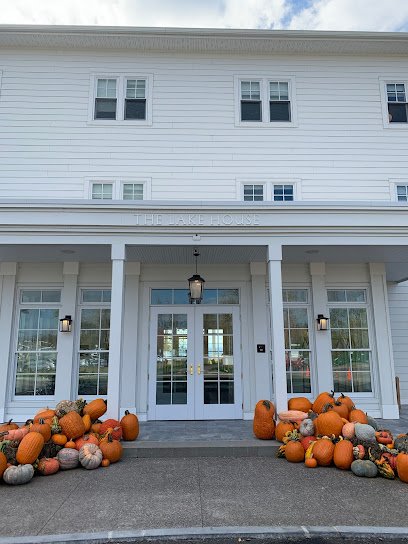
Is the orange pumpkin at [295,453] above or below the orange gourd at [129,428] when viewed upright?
below

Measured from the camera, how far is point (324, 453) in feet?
17.4

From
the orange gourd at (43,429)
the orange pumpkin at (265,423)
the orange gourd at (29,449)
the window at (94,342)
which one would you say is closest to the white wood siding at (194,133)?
the window at (94,342)

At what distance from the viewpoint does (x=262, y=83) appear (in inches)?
376

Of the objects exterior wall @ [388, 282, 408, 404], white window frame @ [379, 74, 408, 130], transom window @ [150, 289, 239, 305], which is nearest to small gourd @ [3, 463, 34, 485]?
transom window @ [150, 289, 239, 305]

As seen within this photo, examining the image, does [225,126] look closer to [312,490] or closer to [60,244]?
[60,244]

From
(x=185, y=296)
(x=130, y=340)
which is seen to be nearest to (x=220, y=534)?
(x=130, y=340)

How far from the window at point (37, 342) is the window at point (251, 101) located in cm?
590

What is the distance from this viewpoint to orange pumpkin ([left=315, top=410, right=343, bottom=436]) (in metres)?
5.63

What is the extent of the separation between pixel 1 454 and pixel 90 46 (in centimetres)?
870

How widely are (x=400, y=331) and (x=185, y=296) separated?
5.24 m

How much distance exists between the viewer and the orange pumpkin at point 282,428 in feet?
19.7

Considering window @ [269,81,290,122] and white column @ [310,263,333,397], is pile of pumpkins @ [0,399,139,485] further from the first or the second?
window @ [269,81,290,122]

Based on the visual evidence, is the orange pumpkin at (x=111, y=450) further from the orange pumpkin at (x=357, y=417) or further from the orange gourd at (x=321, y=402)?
the orange pumpkin at (x=357, y=417)

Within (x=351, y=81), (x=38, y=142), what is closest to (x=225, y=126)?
(x=351, y=81)
